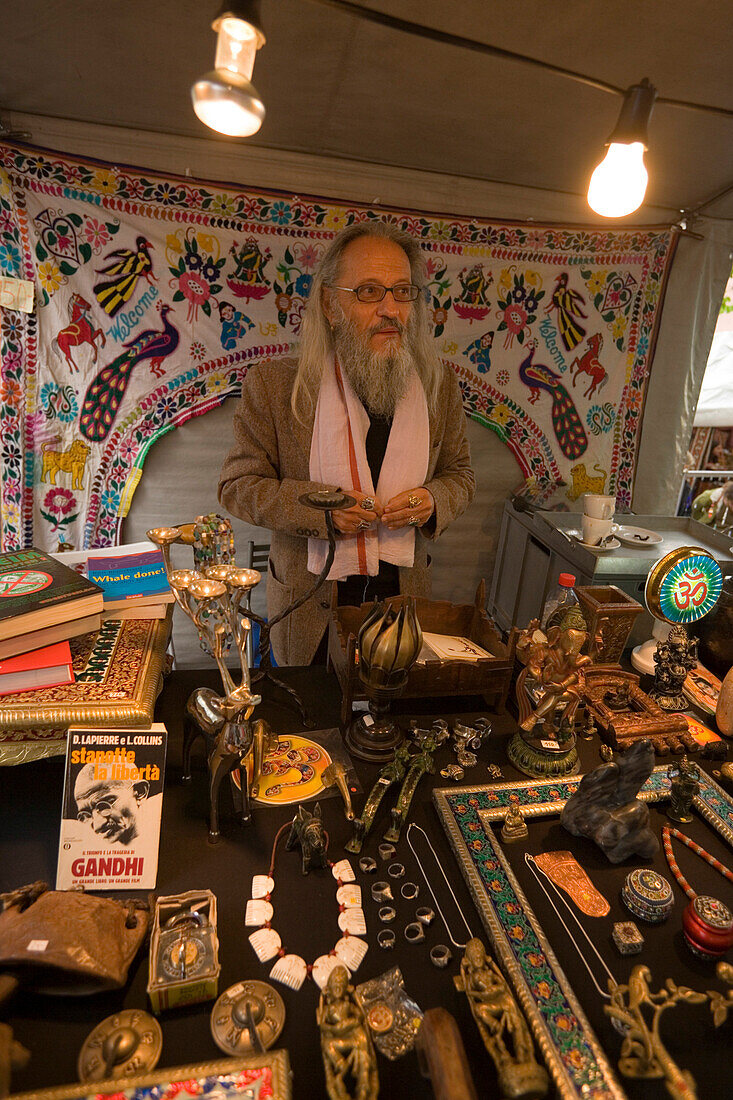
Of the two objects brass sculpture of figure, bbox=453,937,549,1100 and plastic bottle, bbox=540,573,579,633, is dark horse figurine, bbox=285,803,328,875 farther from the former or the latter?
plastic bottle, bbox=540,573,579,633

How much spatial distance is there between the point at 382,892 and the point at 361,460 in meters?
1.32

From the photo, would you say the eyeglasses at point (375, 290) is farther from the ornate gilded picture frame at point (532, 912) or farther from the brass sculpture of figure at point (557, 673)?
the ornate gilded picture frame at point (532, 912)

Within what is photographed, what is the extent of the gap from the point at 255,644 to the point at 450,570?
1.31 meters

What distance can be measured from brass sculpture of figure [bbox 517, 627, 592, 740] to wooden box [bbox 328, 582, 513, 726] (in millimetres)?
138

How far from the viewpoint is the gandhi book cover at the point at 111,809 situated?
3.19ft

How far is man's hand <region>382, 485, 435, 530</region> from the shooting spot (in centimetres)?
187

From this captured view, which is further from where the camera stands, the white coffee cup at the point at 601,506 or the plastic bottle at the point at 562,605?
the white coffee cup at the point at 601,506

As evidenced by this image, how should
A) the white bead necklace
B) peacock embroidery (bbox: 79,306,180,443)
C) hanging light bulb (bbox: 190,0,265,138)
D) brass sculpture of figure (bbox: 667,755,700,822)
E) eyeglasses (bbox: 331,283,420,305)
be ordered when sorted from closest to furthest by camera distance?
the white bead necklace, hanging light bulb (bbox: 190,0,265,138), brass sculpture of figure (bbox: 667,755,700,822), eyeglasses (bbox: 331,283,420,305), peacock embroidery (bbox: 79,306,180,443)

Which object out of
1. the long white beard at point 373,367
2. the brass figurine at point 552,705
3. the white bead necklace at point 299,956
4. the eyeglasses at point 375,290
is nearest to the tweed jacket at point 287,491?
the long white beard at point 373,367

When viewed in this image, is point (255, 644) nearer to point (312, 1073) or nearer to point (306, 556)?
point (306, 556)

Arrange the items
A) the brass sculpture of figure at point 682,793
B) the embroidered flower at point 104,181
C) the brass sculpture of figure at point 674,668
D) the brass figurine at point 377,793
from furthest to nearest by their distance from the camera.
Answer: the embroidered flower at point 104,181, the brass sculpture of figure at point 674,668, the brass sculpture of figure at point 682,793, the brass figurine at point 377,793

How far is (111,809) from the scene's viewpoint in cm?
101

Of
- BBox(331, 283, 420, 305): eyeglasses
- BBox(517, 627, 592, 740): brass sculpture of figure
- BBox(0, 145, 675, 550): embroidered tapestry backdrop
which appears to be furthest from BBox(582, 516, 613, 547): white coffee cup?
BBox(517, 627, 592, 740): brass sculpture of figure

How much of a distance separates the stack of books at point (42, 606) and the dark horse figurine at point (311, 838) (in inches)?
24.8
